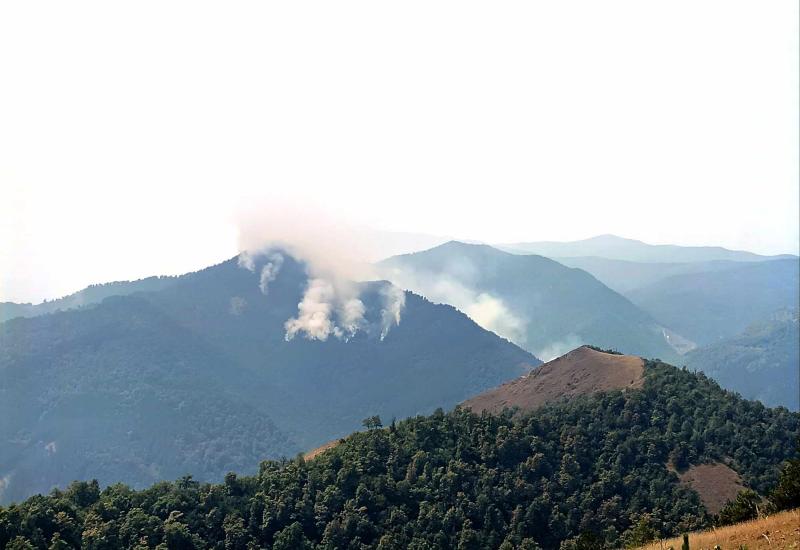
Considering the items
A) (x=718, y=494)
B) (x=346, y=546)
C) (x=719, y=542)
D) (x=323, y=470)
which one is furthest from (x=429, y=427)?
(x=719, y=542)

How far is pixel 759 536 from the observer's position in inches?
1423

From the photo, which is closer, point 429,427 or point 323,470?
point 323,470

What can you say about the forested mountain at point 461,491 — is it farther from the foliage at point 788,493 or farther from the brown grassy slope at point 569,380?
the foliage at point 788,493

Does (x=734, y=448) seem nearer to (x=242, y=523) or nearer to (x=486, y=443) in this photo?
(x=486, y=443)

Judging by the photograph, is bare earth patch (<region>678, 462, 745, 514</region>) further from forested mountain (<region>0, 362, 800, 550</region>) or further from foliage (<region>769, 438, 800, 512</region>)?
foliage (<region>769, 438, 800, 512</region>)

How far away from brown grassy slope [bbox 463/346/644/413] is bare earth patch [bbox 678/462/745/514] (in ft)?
89.2

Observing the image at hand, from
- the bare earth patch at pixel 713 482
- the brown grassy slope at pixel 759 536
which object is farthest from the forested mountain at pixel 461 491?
the brown grassy slope at pixel 759 536

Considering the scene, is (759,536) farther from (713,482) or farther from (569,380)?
(569,380)

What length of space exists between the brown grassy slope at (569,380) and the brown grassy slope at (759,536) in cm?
10357

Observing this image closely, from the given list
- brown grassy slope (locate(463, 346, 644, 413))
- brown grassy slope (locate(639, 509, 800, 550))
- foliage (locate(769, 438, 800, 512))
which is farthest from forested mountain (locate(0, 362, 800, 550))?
brown grassy slope (locate(639, 509, 800, 550))

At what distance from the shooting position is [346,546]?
92.7m

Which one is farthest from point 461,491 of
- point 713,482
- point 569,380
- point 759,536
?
point 759,536

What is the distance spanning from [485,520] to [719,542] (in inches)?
2531

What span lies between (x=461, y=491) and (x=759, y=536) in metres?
68.9
